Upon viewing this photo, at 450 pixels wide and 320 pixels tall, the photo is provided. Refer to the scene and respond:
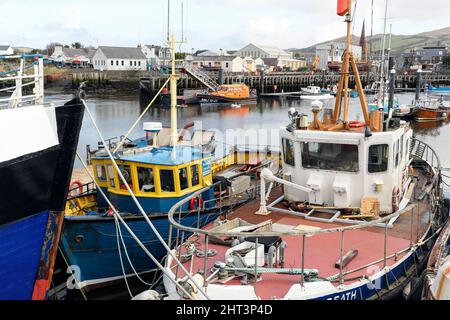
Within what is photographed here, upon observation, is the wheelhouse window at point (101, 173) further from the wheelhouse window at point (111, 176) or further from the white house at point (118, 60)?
the white house at point (118, 60)

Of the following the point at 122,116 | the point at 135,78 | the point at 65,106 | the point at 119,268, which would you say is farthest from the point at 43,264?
the point at 135,78

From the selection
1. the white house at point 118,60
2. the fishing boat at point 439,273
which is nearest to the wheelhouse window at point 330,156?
the fishing boat at point 439,273

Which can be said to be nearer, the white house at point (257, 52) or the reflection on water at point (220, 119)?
the reflection on water at point (220, 119)

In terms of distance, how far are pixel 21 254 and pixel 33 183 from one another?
50.0 inches

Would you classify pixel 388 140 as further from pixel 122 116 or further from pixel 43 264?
pixel 122 116

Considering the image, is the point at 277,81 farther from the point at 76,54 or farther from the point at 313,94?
the point at 76,54

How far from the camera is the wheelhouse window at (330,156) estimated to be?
423 inches

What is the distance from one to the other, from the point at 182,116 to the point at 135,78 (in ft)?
100.0

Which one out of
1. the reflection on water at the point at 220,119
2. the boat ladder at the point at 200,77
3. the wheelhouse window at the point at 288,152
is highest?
the boat ladder at the point at 200,77

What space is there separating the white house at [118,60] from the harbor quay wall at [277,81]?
1586 cm

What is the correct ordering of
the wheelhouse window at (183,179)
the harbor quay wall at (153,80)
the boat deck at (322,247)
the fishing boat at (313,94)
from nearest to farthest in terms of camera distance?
the boat deck at (322,247) → the wheelhouse window at (183,179) → the harbor quay wall at (153,80) → the fishing boat at (313,94)

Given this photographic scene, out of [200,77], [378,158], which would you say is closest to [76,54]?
[200,77]

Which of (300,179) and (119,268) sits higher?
(300,179)
